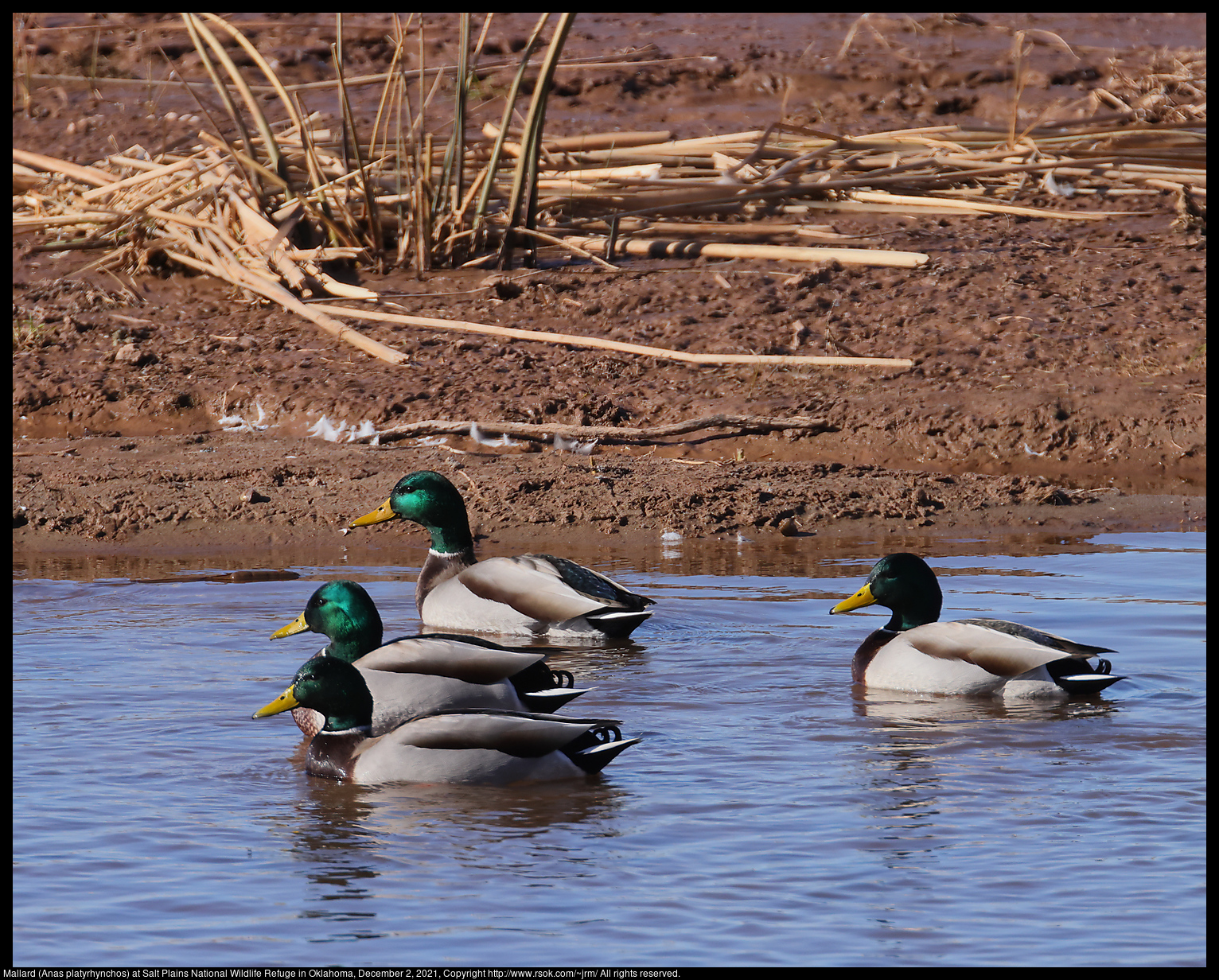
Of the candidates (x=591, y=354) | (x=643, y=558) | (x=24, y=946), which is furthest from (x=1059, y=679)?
(x=591, y=354)

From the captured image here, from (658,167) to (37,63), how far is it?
7756mm

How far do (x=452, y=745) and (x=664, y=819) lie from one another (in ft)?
2.45

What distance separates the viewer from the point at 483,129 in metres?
13.5

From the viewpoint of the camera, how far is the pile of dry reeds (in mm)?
12383

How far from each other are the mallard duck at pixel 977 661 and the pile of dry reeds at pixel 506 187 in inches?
213

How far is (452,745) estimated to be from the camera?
5703mm

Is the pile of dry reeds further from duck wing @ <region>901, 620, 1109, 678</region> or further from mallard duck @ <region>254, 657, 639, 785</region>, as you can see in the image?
mallard duck @ <region>254, 657, 639, 785</region>

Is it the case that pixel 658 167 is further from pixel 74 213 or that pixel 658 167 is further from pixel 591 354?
pixel 74 213

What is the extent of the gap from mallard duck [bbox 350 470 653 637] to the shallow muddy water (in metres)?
0.19

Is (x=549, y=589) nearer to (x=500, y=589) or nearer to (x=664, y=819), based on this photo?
(x=500, y=589)

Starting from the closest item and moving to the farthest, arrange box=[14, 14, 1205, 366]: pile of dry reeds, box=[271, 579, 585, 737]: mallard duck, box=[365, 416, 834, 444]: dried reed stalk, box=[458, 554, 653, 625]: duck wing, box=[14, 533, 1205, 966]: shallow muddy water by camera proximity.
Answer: box=[14, 533, 1205, 966]: shallow muddy water < box=[271, 579, 585, 737]: mallard duck < box=[458, 554, 653, 625]: duck wing < box=[365, 416, 834, 444]: dried reed stalk < box=[14, 14, 1205, 366]: pile of dry reeds

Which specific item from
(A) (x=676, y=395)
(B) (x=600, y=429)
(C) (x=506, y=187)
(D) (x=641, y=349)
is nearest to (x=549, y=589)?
(B) (x=600, y=429)

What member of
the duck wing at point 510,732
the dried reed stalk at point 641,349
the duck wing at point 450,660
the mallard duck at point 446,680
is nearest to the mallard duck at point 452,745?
the duck wing at point 510,732

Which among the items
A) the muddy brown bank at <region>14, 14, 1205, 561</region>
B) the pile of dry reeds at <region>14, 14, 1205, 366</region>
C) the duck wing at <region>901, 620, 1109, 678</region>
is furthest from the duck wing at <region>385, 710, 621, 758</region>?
the pile of dry reeds at <region>14, 14, 1205, 366</region>
